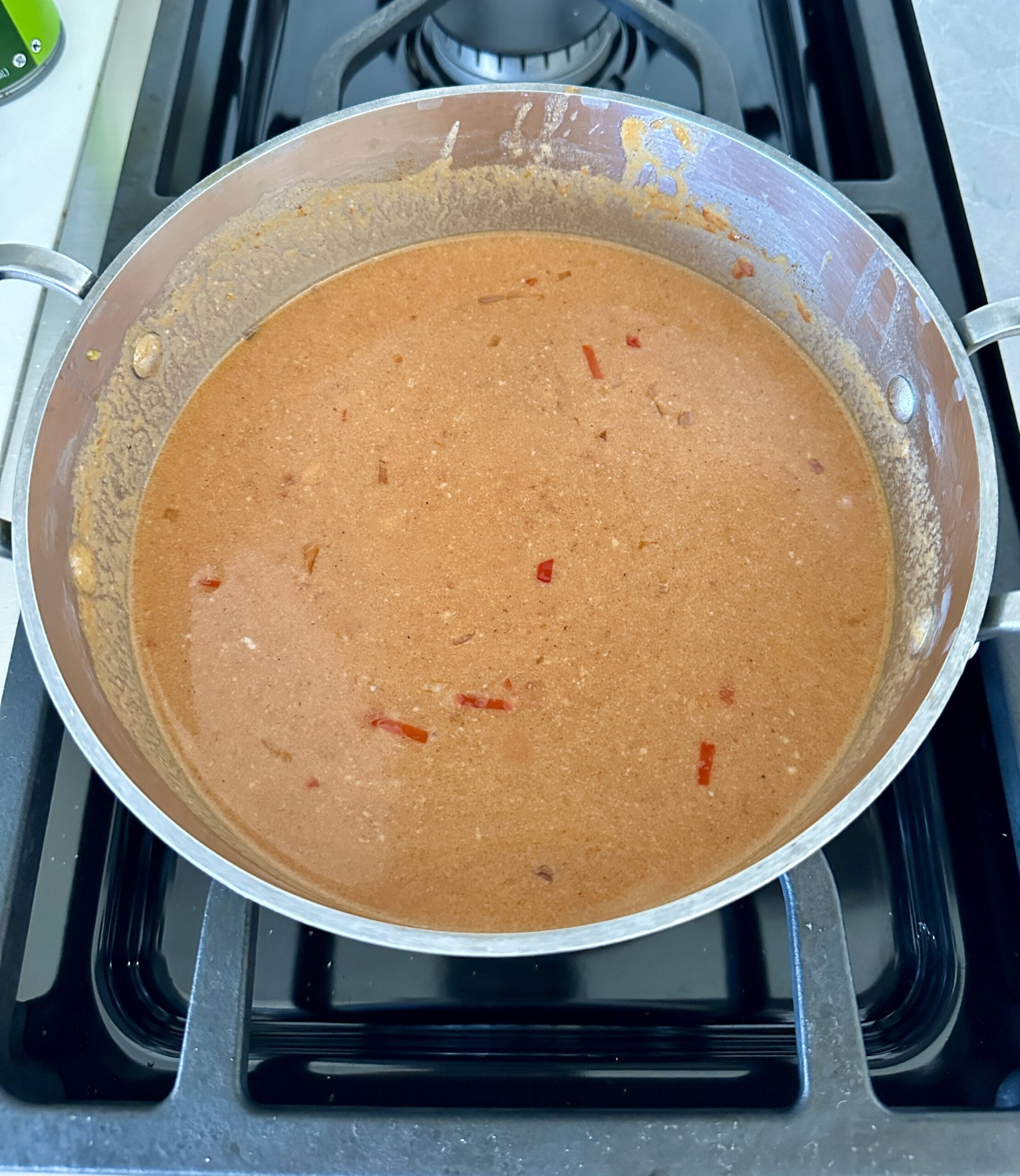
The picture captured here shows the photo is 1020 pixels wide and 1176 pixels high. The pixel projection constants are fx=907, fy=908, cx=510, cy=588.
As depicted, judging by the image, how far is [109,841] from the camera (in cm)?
73

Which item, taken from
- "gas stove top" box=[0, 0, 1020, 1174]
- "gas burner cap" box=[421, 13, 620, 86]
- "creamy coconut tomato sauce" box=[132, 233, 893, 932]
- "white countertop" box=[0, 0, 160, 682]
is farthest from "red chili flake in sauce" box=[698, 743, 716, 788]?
"gas burner cap" box=[421, 13, 620, 86]

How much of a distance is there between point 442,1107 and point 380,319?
775 mm

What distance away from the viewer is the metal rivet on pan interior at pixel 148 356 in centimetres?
90

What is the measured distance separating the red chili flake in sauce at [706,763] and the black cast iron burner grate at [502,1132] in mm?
197

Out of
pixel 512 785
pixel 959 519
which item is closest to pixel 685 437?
pixel 959 519

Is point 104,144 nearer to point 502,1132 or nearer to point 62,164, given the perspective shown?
point 62,164

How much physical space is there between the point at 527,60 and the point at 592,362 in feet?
1.13

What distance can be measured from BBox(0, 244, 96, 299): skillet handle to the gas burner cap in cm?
50

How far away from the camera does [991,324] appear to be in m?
0.71

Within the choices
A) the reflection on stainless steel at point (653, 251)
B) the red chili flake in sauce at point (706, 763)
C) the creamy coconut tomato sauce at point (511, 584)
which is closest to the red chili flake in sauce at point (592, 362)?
the creamy coconut tomato sauce at point (511, 584)

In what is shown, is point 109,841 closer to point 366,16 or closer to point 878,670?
point 878,670

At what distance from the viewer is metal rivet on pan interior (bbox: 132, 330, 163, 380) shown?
904mm

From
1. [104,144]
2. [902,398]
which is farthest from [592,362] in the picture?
[104,144]

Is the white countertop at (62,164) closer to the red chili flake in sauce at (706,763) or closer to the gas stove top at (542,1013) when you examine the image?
the gas stove top at (542,1013)
